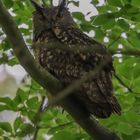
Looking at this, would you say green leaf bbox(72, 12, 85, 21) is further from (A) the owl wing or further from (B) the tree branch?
(B) the tree branch

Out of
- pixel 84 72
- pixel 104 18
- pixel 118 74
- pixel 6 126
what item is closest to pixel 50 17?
pixel 118 74

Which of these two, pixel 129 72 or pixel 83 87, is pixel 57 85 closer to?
pixel 83 87

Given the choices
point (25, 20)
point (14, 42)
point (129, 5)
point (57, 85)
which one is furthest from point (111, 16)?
point (25, 20)

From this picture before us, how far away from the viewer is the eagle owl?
Answer: 11.5 ft

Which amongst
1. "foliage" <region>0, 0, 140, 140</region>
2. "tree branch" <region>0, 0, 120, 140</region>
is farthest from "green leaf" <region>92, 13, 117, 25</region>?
"tree branch" <region>0, 0, 120, 140</region>

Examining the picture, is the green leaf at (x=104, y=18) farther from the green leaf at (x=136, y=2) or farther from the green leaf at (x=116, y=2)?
the green leaf at (x=136, y=2)

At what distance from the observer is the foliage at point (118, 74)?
3.65 m

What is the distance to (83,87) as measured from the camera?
11.5 ft

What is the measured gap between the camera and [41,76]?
3.07 meters

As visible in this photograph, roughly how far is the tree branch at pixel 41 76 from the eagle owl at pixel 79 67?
11 centimetres

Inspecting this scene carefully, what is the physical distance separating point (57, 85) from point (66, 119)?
4.87 ft

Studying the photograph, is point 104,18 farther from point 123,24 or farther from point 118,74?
point 118,74

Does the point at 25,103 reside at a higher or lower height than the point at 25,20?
lower

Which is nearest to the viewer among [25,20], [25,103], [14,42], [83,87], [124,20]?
[14,42]
